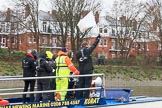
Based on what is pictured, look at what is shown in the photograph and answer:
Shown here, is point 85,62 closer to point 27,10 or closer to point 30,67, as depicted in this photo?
point 30,67

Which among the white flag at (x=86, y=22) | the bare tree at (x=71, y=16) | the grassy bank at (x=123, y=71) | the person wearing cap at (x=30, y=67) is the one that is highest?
the bare tree at (x=71, y=16)

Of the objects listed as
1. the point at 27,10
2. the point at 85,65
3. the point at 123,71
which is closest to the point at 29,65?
the point at 85,65

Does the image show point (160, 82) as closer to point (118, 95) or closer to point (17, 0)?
point (17, 0)

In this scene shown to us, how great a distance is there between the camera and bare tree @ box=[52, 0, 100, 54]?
51.8 m

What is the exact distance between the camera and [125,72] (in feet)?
152

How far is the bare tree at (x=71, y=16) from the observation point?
170ft

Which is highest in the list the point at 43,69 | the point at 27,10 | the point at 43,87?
the point at 27,10

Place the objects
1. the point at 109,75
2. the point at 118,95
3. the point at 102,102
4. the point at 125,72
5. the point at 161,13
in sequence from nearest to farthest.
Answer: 1. the point at 102,102
2. the point at 118,95
3. the point at 109,75
4. the point at 125,72
5. the point at 161,13

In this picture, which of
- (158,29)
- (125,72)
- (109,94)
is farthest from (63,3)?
(109,94)

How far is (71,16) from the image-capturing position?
51656 millimetres

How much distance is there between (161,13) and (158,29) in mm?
2471

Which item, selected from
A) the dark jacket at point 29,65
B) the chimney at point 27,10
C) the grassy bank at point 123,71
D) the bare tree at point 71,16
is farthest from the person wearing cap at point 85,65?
the chimney at point 27,10

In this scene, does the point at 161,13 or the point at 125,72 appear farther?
the point at 161,13

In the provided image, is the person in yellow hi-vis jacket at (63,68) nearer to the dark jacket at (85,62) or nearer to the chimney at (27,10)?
the dark jacket at (85,62)
